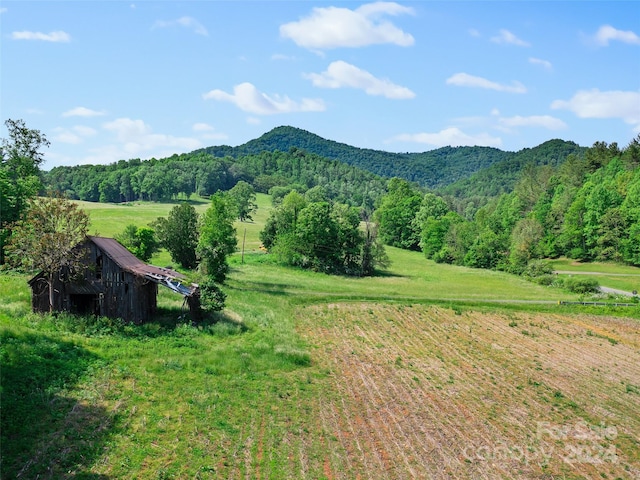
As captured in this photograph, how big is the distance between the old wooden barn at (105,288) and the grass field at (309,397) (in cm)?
154

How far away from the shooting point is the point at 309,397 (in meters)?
23.1

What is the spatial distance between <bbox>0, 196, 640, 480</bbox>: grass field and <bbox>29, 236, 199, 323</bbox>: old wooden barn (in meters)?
1.54

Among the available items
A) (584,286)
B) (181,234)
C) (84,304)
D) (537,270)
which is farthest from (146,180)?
(84,304)

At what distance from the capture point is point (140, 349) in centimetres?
2630

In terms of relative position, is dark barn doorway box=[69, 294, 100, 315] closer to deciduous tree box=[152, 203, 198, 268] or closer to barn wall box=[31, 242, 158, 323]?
barn wall box=[31, 242, 158, 323]

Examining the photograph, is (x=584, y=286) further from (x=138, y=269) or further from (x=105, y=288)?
(x=105, y=288)

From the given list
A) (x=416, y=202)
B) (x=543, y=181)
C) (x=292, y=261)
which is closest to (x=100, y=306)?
(x=292, y=261)

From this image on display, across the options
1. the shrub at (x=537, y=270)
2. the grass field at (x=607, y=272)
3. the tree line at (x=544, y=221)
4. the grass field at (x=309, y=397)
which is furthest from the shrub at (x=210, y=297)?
the tree line at (x=544, y=221)

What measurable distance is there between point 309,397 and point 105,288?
608 inches

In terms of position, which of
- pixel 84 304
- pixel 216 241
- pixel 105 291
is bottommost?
pixel 84 304

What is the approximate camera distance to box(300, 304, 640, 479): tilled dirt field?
1786 centimetres

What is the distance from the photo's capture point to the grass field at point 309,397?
54.5 ft

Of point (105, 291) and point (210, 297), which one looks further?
point (210, 297)

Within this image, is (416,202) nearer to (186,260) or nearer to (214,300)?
(186,260)
